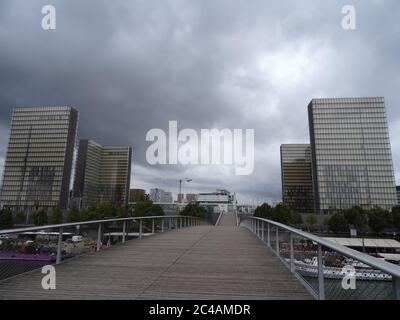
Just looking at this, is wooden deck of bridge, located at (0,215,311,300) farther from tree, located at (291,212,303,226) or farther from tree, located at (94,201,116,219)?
tree, located at (291,212,303,226)

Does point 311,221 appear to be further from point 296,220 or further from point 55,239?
point 55,239

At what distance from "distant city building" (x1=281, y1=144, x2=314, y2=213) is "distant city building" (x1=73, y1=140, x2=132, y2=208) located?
275 ft

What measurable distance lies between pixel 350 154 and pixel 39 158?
127m

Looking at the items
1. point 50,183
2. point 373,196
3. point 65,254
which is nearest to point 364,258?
point 65,254

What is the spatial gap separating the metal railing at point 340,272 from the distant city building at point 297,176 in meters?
124

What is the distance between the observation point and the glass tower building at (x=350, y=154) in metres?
96.9

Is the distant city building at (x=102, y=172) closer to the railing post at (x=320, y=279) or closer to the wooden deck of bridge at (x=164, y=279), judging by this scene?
the wooden deck of bridge at (x=164, y=279)

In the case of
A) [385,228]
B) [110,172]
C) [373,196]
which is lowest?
[385,228]

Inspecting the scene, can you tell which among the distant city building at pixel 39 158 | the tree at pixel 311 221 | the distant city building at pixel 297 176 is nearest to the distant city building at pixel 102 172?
the distant city building at pixel 39 158

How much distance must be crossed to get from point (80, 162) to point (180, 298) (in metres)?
158

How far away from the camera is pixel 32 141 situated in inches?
4515

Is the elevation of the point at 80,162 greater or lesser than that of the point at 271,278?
greater

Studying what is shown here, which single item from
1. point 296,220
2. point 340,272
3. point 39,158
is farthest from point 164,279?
point 39,158

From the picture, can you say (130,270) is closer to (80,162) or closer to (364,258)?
(364,258)
